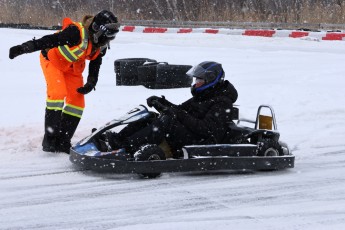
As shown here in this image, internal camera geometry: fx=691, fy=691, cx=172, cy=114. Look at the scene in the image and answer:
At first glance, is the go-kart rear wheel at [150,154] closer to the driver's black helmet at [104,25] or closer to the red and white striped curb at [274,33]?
the driver's black helmet at [104,25]

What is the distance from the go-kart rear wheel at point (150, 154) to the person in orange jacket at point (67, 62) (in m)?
1.45

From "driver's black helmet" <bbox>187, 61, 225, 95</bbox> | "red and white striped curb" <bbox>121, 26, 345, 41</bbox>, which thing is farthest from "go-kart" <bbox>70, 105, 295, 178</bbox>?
"red and white striped curb" <bbox>121, 26, 345, 41</bbox>

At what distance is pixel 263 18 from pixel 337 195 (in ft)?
74.1

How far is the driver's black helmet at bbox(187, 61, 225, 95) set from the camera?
647 cm

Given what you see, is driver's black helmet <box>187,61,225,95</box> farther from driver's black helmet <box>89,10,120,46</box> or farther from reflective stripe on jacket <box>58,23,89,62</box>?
reflective stripe on jacket <box>58,23,89,62</box>

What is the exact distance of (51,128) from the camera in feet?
23.5

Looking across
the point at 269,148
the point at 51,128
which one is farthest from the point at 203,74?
the point at 51,128

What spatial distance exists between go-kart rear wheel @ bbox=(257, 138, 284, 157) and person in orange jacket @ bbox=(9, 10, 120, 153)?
1.85 meters

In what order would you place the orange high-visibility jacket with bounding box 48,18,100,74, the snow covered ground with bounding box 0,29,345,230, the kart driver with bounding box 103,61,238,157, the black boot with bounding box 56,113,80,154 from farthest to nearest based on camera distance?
the black boot with bounding box 56,113,80,154 < the orange high-visibility jacket with bounding box 48,18,100,74 < the kart driver with bounding box 103,61,238,157 < the snow covered ground with bounding box 0,29,345,230

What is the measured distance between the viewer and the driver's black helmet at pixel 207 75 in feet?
21.2

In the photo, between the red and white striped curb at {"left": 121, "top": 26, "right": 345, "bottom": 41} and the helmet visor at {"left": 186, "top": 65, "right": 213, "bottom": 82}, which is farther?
the red and white striped curb at {"left": 121, "top": 26, "right": 345, "bottom": 41}

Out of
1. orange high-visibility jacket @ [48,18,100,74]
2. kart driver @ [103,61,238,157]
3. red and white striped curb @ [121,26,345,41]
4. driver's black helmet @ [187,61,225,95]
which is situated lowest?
red and white striped curb @ [121,26,345,41]

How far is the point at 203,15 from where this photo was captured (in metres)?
30.3

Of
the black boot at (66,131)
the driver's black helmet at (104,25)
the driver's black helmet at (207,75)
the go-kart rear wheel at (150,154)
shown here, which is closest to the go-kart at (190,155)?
the go-kart rear wheel at (150,154)
